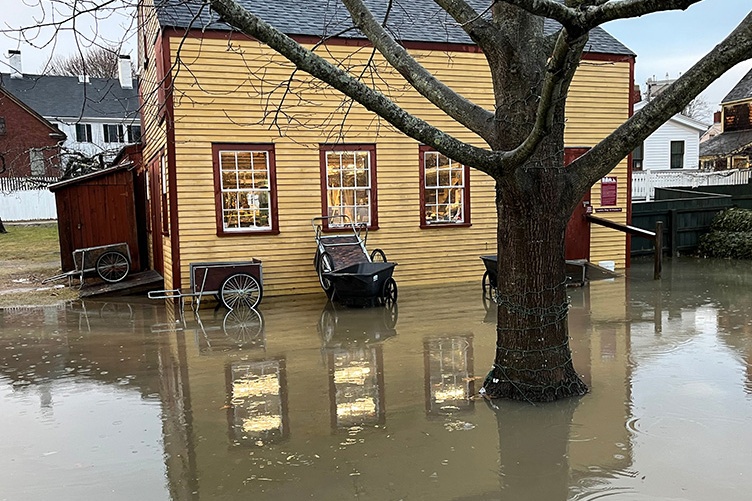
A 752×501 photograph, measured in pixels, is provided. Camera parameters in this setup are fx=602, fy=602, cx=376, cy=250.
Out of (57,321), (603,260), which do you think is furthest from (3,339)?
(603,260)

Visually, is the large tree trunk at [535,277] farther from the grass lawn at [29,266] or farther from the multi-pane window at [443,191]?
the grass lawn at [29,266]

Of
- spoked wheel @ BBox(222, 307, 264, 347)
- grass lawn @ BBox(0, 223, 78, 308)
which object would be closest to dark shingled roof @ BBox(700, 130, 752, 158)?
spoked wheel @ BBox(222, 307, 264, 347)

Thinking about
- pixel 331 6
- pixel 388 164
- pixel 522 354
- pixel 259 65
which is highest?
pixel 331 6

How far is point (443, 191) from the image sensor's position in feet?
37.9

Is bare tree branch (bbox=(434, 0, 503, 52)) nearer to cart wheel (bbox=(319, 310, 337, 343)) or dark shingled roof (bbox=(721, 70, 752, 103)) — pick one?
cart wheel (bbox=(319, 310, 337, 343))

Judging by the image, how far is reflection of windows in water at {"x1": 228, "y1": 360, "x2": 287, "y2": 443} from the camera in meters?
4.50

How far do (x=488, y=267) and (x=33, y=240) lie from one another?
1823cm

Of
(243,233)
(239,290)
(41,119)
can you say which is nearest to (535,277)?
(239,290)

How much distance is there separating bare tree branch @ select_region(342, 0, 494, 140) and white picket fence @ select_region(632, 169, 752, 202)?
59.9ft

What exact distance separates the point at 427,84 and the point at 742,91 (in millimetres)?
33967

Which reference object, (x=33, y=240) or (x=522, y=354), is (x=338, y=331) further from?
(x=33, y=240)

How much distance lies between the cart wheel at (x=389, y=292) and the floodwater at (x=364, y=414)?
1.02 meters

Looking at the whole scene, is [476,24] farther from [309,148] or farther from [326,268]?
[309,148]

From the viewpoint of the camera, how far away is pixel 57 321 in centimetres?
880
